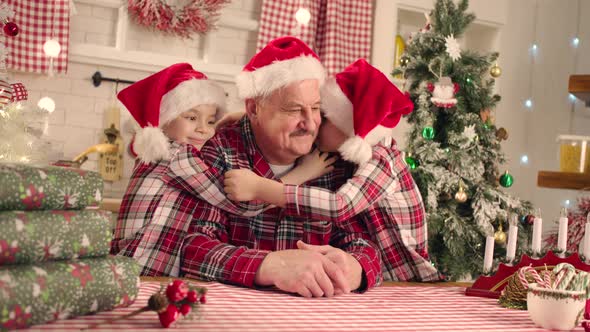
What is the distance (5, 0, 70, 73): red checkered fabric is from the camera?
13.2 ft

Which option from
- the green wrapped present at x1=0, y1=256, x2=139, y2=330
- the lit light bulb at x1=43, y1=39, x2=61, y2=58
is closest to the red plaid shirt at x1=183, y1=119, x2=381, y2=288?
the green wrapped present at x1=0, y1=256, x2=139, y2=330

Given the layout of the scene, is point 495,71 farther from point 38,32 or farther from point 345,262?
point 38,32

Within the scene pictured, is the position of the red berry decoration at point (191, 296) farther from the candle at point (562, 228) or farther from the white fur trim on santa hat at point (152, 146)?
the white fur trim on santa hat at point (152, 146)

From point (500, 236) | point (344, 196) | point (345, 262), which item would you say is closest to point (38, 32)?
point (500, 236)

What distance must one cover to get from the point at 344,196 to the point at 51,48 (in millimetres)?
2604

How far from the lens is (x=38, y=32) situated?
404 centimetres

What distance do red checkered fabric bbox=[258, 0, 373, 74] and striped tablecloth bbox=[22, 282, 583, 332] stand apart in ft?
10.2

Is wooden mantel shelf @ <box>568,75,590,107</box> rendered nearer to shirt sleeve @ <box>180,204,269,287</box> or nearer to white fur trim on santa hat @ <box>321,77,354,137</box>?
white fur trim on santa hat @ <box>321,77,354,137</box>

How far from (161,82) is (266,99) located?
1.87ft

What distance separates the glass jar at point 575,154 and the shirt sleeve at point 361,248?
247 cm

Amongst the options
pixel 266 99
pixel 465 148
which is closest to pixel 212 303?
pixel 266 99

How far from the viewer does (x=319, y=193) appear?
188 centimetres

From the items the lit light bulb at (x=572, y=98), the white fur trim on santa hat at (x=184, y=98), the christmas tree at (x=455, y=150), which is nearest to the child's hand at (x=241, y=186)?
the white fur trim on santa hat at (x=184, y=98)

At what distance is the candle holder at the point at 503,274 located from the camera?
1698mm
